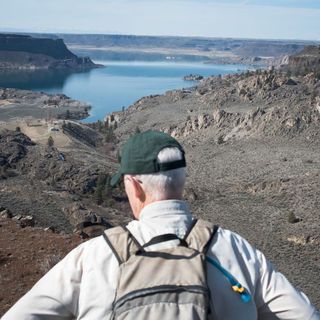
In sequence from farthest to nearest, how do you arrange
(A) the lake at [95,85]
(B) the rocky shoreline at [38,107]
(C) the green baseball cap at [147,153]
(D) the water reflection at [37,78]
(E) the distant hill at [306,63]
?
(D) the water reflection at [37,78] → (A) the lake at [95,85] → (E) the distant hill at [306,63] → (B) the rocky shoreline at [38,107] → (C) the green baseball cap at [147,153]

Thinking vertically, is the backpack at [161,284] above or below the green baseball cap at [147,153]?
below

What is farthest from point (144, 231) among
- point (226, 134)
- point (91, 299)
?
point (226, 134)

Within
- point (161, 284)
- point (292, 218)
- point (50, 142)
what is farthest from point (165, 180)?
point (50, 142)

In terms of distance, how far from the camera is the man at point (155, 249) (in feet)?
6.81

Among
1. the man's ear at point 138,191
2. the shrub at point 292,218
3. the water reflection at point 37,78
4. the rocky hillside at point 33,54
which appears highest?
the man's ear at point 138,191

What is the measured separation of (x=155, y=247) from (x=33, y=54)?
144001mm

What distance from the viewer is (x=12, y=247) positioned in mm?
8969

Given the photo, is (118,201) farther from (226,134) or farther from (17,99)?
(17,99)

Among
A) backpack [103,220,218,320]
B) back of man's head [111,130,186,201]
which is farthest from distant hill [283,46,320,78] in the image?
backpack [103,220,218,320]

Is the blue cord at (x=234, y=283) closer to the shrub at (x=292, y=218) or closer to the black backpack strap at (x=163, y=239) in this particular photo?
the black backpack strap at (x=163, y=239)

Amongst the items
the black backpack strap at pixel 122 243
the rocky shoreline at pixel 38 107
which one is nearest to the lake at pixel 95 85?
the rocky shoreline at pixel 38 107

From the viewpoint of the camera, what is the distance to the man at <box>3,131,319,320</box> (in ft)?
6.81

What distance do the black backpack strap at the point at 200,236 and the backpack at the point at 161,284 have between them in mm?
50

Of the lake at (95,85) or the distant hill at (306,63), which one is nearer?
the distant hill at (306,63)
